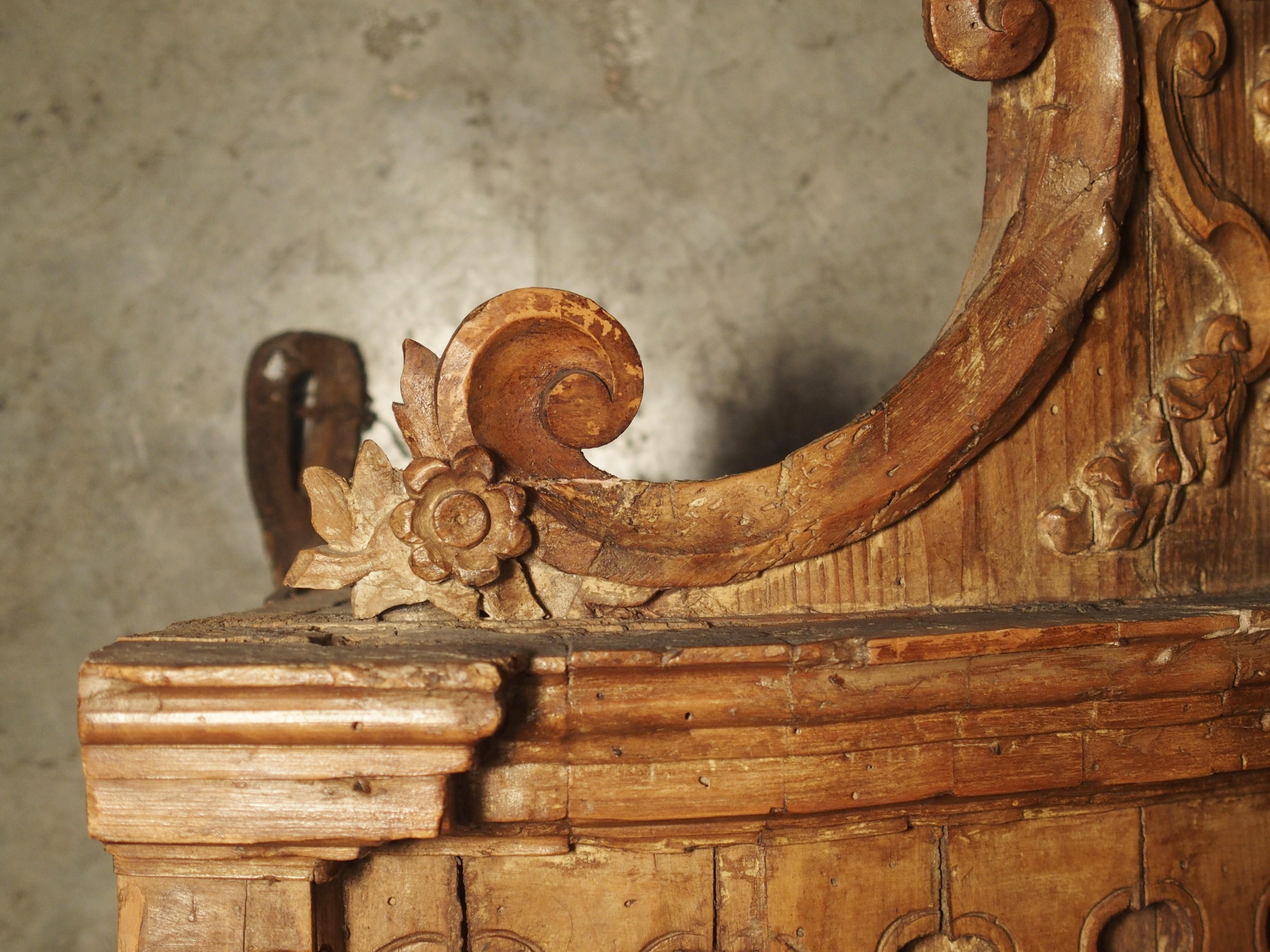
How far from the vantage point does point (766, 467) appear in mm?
1036

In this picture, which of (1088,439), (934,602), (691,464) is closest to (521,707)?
(934,602)

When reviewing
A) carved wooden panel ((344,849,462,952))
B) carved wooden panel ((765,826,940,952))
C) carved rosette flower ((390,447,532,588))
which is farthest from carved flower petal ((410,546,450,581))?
carved wooden panel ((765,826,940,952))

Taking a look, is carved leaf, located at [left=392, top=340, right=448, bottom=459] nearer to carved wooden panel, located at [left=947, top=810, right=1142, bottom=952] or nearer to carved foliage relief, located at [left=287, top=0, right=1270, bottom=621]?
carved foliage relief, located at [left=287, top=0, right=1270, bottom=621]

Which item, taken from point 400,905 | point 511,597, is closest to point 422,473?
point 511,597

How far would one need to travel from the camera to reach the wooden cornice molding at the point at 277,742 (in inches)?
32.4

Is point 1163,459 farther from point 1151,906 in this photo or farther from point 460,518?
point 460,518

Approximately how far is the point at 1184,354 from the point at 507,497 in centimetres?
82

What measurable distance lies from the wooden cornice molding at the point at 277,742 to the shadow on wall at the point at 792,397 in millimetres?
1843

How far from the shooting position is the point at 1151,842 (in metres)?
1.12

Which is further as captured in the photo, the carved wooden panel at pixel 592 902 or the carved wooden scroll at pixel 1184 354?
the carved wooden scroll at pixel 1184 354

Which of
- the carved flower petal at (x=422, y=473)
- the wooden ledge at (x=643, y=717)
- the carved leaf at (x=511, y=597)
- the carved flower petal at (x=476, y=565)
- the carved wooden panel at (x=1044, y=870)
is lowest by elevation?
the carved wooden panel at (x=1044, y=870)

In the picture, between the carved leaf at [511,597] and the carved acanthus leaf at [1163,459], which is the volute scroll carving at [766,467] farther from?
the carved acanthus leaf at [1163,459]

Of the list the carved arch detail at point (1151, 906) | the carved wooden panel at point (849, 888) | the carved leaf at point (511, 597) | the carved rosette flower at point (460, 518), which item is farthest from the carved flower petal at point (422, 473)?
the carved arch detail at point (1151, 906)

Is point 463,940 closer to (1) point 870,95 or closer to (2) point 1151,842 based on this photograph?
(2) point 1151,842
